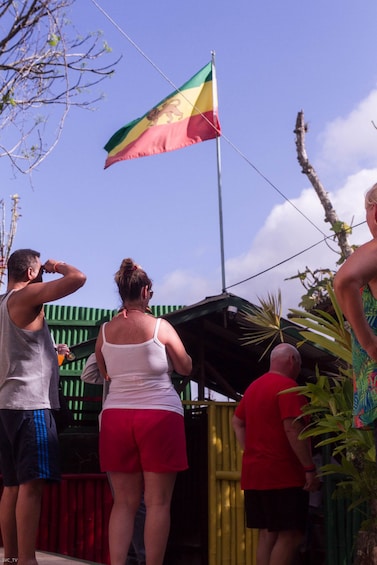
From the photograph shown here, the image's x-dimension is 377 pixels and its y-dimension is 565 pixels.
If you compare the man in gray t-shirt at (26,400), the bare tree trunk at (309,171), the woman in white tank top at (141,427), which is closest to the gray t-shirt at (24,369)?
the man in gray t-shirt at (26,400)

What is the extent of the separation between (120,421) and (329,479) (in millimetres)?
1984

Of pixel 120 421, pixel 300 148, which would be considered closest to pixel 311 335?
pixel 120 421

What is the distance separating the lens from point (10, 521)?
4254mm

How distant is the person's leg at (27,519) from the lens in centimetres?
404

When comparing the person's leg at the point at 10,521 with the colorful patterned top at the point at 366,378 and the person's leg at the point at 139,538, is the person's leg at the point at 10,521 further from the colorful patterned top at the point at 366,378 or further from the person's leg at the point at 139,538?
the colorful patterned top at the point at 366,378

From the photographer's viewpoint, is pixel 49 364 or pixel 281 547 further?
pixel 281 547

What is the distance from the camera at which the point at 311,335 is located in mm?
4328

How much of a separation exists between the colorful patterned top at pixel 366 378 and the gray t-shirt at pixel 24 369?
1.96 metres

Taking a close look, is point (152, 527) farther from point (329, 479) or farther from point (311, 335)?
point (329, 479)

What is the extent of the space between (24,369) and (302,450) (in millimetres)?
1756

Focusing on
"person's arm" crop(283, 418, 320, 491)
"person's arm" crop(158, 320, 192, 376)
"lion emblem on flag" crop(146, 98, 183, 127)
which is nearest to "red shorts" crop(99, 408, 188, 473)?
"person's arm" crop(158, 320, 192, 376)

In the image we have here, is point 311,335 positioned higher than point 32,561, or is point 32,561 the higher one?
point 311,335

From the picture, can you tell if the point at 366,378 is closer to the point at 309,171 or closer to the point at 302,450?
the point at 302,450

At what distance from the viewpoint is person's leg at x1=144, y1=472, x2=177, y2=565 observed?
404 centimetres
